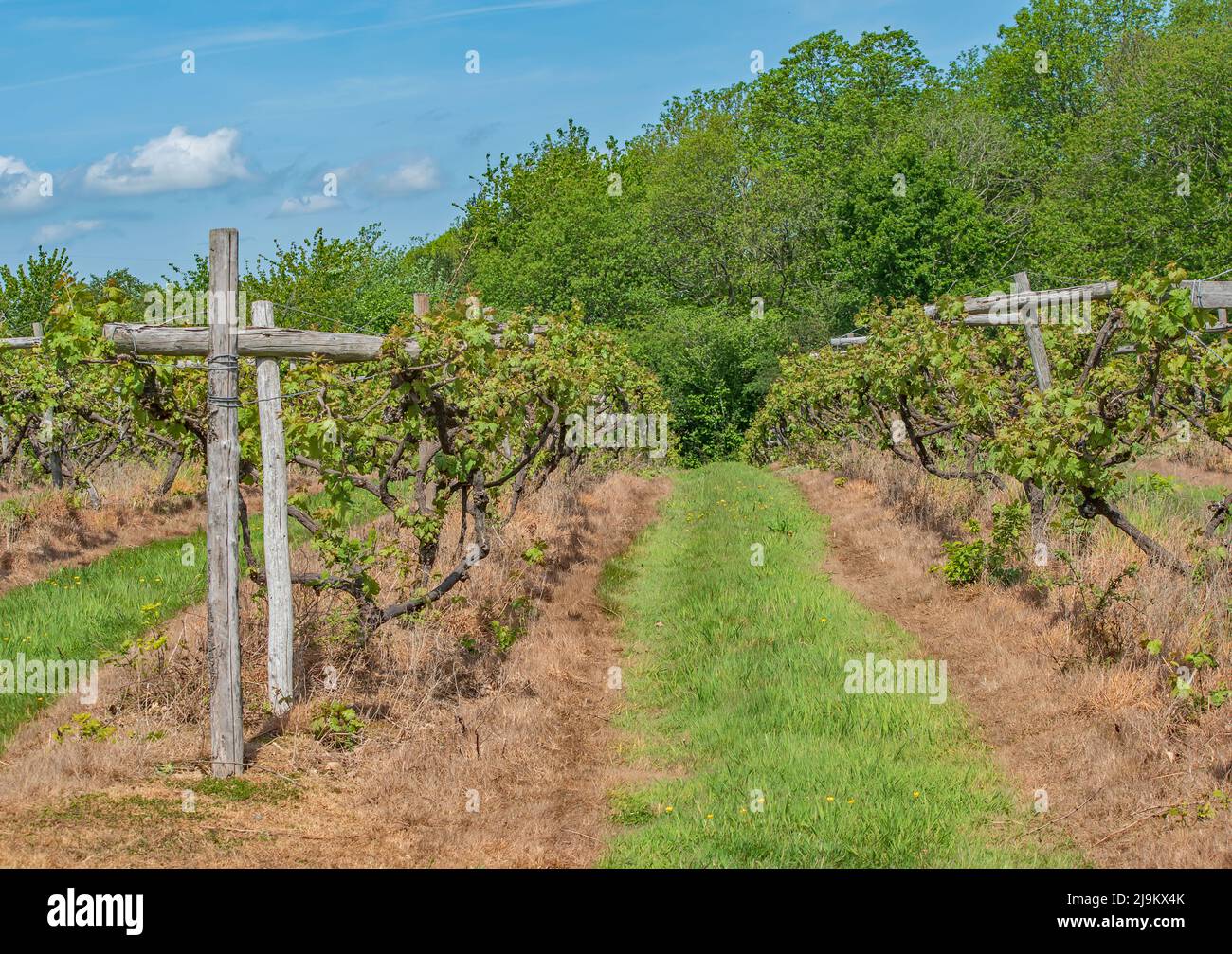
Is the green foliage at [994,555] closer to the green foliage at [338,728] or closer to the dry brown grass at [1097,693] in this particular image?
the dry brown grass at [1097,693]

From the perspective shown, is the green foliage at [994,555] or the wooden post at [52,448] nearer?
the green foliage at [994,555]

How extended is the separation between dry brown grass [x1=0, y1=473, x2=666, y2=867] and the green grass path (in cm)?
45

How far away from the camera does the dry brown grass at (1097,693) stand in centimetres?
620

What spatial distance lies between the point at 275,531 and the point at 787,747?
12.4 feet

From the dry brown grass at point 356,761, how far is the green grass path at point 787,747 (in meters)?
0.45

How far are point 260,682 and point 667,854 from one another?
11.6ft

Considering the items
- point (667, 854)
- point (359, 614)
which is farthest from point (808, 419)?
point (667, 854)

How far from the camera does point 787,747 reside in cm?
759

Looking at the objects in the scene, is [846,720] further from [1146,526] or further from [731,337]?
[731,337]

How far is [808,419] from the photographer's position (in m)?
27.9
